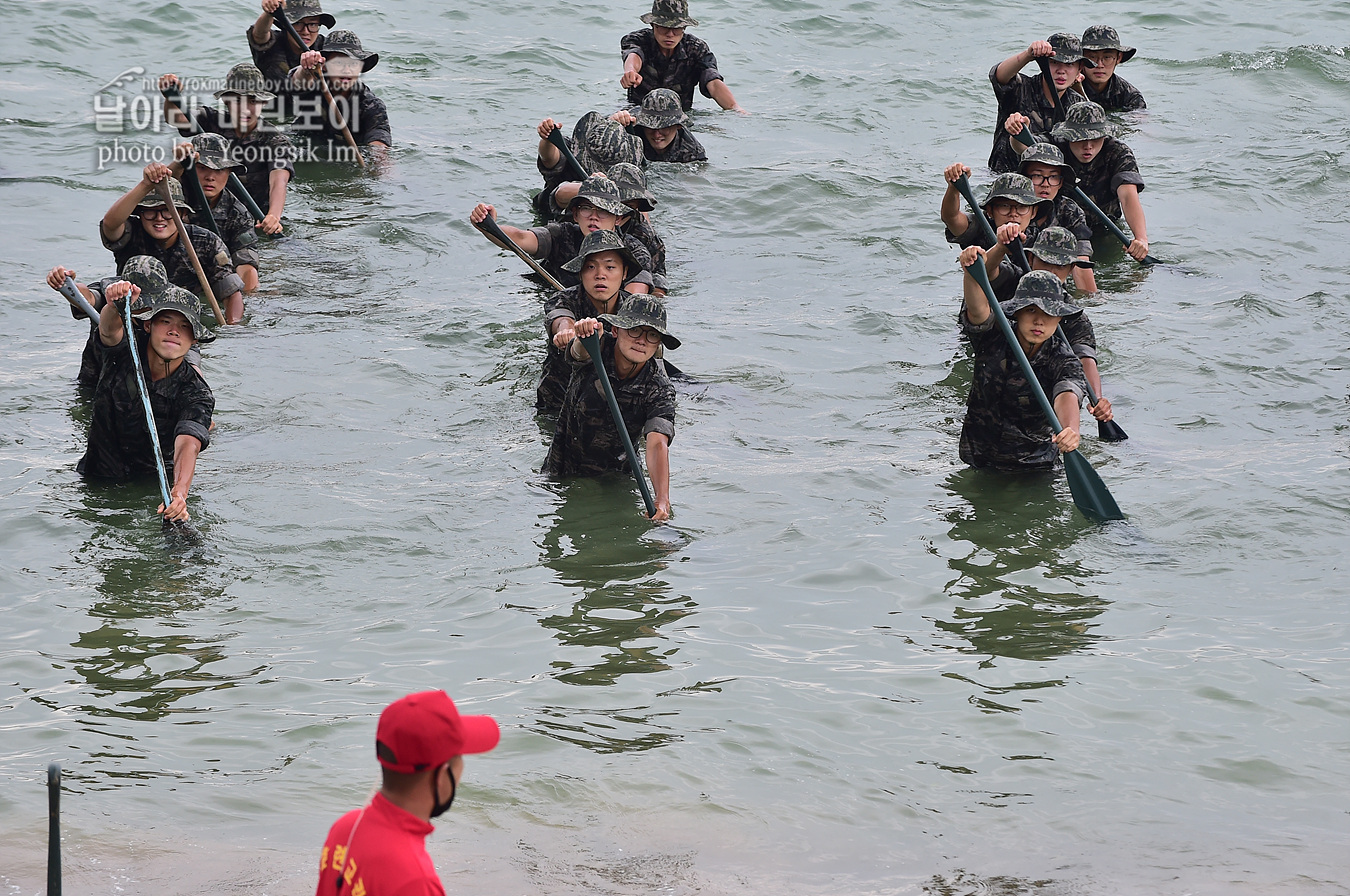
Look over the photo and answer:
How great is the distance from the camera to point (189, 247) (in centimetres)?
1063

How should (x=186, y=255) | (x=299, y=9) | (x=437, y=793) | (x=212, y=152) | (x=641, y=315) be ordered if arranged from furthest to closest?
(x=299, y=9) < (x=212, y=152) < (x=186, y=255) < (x=641, y=315) < (x=437, y=793)

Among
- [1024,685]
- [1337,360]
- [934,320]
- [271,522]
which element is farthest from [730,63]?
[1024,685]

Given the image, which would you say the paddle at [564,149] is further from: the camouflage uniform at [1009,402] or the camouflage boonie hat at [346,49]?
the camouflage uniform at [1009,402]

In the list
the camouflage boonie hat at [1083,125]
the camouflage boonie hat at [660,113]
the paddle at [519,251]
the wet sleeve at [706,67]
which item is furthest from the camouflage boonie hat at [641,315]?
the wet sleeve at [706,67]

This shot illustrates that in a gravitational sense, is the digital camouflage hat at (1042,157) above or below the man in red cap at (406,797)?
above

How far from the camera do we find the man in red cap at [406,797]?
319 cm

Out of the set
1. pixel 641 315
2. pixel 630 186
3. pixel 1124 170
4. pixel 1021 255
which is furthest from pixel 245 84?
pixel 1124 170

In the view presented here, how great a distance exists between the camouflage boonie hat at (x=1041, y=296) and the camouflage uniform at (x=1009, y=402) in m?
0.06

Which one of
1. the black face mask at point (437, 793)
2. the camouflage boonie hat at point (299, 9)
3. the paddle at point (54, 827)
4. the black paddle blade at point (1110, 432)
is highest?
the camouflage boonie hat at point (299, 9)

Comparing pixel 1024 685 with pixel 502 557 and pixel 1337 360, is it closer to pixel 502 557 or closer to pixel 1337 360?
pixel 502 557

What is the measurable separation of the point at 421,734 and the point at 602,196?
7920 millimetres

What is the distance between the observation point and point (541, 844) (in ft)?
17.6

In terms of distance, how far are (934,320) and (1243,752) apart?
22.0ft

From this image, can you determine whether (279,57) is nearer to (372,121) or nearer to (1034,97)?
(372,121)
